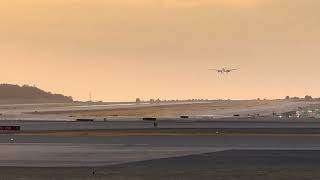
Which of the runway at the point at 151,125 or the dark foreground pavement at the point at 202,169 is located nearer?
the dark foreground pavement at the point at 202,169

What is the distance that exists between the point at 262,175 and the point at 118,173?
7625 millimetres

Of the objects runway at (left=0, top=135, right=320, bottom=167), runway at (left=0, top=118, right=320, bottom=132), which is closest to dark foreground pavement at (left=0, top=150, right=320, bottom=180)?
runway at (left=0, top=135, right=320, bottom=167)

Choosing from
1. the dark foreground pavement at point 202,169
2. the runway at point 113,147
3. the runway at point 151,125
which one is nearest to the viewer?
Result: the dark foreground pavement at point 202,169

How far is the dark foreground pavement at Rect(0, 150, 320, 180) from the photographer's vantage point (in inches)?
Answer: 1419

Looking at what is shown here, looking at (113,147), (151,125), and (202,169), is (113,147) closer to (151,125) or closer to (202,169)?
(202,169)

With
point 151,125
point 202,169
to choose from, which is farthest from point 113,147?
point 151,125

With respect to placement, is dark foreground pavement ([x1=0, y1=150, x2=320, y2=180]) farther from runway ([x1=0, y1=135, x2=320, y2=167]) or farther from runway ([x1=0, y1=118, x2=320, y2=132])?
runway ([x1=0, y1=118, x2=320, y2=132])

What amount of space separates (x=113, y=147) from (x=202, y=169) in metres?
16.6

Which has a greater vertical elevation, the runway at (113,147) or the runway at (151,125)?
the runway at (151,125)

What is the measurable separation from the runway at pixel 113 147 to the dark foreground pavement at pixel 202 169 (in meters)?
2.61

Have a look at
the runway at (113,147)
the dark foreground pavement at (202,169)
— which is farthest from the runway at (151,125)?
the dark foreground pavement at (202,169)

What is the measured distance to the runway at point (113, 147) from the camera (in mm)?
45750

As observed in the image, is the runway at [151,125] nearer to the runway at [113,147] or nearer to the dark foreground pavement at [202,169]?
the runway at [113,147]

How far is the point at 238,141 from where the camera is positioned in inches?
2415
